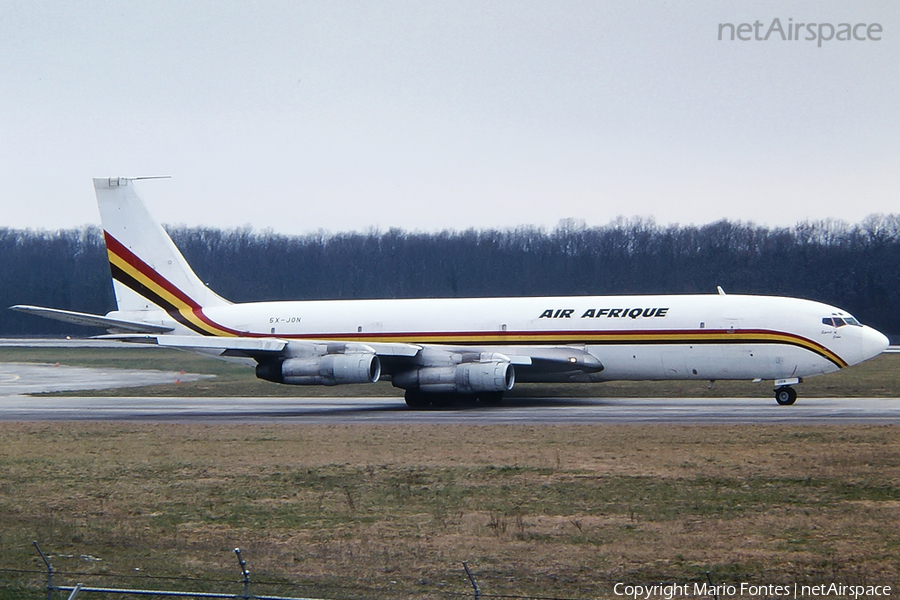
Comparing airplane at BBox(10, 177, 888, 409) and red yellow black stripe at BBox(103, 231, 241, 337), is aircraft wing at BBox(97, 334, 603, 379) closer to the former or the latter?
airplane at BBox(10, 177, 888, 409)

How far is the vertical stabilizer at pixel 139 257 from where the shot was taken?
41594 mm

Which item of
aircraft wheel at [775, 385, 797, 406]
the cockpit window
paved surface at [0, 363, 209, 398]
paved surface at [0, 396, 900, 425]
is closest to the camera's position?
paved surface at [0, 396, 900, 425]

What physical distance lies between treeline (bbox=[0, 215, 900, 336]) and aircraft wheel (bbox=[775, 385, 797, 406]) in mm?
56715

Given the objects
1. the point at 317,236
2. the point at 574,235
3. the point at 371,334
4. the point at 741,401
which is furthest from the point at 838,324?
the point at 317,236

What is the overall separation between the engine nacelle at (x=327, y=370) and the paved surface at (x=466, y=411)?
109cm

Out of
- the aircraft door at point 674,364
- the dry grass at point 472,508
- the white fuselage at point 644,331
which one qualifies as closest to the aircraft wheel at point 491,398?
the white fuselage at point 644,331

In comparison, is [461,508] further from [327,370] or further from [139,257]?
[139,257]

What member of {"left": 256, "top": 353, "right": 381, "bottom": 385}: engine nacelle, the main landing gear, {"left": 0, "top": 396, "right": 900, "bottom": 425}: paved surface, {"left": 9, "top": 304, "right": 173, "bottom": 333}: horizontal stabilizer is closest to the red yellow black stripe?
{"left": 9, "top": 304, "right": 173, "bottom": 333}: horizontal stabilizer

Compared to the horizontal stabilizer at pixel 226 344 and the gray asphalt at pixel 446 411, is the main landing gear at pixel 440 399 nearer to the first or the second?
the gray asphalt at pixel 446 411

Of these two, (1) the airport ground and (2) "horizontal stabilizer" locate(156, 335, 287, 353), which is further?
(2) "horizontal stabilizer" locate(156, 335, 287, 353)

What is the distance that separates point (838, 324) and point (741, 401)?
4248 millimetres

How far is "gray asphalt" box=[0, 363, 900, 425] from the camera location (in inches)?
1151

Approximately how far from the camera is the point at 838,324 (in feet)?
114

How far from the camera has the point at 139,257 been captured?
41.8 m
